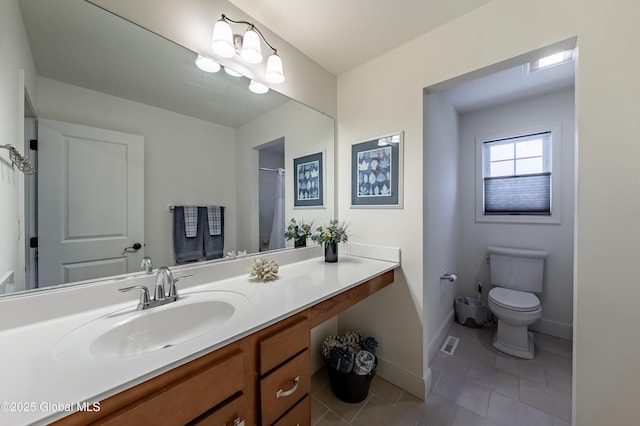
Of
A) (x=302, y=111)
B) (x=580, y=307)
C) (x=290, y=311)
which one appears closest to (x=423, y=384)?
(x=580, y=307)

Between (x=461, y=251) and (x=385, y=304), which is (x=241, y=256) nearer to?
(x=385, y=304)

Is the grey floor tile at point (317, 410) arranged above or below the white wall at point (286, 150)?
below

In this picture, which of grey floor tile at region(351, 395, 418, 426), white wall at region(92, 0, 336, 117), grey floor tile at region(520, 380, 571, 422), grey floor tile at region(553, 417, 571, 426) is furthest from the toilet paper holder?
white wall at region(92, 0, 336, 117)

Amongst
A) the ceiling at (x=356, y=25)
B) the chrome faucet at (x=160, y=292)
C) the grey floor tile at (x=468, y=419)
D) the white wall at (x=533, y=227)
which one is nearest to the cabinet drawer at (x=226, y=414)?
the chrome faucet at (x=160, y=292)

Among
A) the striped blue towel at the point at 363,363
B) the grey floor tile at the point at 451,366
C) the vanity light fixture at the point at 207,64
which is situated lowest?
the grey floor tile at the point at 451,366

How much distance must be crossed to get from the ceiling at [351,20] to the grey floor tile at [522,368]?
8.05ft

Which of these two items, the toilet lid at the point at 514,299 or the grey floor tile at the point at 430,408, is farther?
the toilet lid at the point at 514,299

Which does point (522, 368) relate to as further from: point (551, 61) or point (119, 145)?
point (119, 145)

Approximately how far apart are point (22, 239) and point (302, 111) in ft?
5.15

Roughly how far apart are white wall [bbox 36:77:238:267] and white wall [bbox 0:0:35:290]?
54 millimetres

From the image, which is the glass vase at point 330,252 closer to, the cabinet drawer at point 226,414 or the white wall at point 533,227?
the cabinet drawer at point 226,414

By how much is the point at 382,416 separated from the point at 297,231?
50.5 inches

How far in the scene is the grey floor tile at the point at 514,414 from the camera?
1.36m

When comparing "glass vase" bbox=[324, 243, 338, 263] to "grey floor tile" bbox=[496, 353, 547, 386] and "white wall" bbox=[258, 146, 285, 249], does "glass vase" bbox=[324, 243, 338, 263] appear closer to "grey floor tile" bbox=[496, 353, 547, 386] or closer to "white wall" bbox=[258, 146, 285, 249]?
"white wall" bbox=[258, 146, 285, 249]
